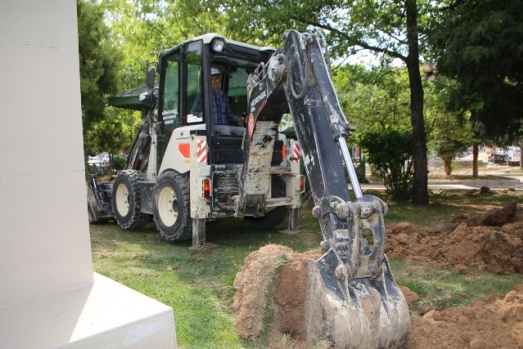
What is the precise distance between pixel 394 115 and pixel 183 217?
14.3m

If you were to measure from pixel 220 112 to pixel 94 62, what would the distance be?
270 inches

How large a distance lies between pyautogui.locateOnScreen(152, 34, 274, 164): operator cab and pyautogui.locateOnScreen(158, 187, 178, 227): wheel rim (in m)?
0.76

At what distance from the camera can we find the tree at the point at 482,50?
303 inches

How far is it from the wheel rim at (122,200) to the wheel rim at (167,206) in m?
1.26

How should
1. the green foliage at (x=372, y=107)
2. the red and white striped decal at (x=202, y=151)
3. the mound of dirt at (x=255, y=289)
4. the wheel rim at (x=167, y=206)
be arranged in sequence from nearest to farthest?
the mound of dirt at (x=255, y=289) < the red and white striped decal at (x=202, y=151) < the wheel rim at (x=167, y=206) < the green foliage at (x=372, y=107)

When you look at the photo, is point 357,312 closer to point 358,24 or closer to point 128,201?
point 128,201

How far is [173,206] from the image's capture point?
721cm

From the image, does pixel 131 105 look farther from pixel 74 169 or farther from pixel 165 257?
pixel 74 169

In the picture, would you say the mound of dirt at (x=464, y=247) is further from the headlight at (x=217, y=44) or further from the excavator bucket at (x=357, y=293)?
the headlight at (x=217, y=44)

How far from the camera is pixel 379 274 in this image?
3.27 m

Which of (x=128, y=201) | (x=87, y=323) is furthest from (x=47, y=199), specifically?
(x=128, y=201)

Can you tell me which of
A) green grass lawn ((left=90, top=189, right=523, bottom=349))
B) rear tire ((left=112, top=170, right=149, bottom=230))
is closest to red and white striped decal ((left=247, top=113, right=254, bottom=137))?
green grass lawn ((left=90, top=189, right=523, bottom=349))

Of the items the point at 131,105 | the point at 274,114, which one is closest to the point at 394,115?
the point at 131,105

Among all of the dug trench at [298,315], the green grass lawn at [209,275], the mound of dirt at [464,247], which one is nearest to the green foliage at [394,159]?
the green grass lawn at [209,275]
